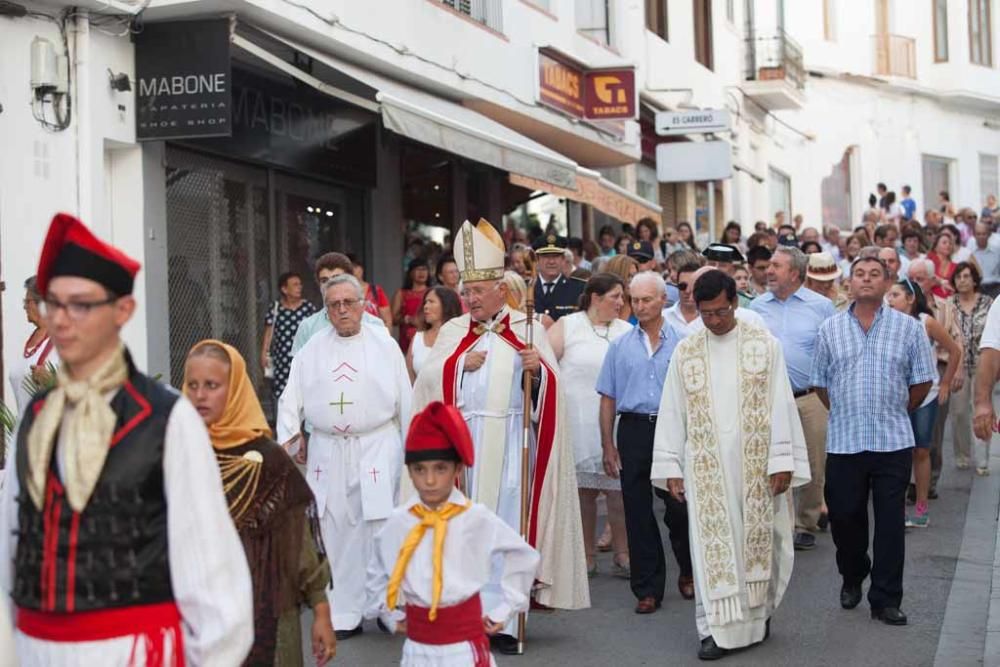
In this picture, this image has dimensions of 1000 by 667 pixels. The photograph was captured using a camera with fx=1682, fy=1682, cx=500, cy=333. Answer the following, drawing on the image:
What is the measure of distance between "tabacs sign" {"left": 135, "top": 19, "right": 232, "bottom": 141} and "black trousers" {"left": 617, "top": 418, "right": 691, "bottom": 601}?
17.4 ft

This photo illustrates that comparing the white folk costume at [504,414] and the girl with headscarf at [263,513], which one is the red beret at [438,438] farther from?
the white folk costume at [504,414]

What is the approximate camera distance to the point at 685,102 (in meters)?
29.1

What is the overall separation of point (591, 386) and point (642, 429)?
1.32 metres

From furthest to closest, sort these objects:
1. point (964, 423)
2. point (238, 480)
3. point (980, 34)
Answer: point (980, 34), point (964, 423), point (238, 480)

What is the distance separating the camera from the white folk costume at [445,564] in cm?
573

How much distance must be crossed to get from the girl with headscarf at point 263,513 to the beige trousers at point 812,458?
5.98 meters

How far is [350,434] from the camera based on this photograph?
28.4 feet

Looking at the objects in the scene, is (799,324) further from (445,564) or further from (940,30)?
(940,30)

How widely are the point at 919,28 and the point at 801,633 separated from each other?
3833 cm

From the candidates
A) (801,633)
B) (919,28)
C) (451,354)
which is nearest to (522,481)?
(451,354)

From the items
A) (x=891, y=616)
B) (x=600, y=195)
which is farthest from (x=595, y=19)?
(x=891, y=616)

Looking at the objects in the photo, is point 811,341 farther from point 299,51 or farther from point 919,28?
point 919,28

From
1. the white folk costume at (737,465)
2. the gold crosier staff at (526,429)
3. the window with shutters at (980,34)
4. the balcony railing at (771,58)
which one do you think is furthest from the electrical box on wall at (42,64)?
the window with shutters at (980,34)

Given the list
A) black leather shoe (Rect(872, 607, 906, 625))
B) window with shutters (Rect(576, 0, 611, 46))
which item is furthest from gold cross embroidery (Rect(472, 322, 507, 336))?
window with shutters (Rect(576, 0, 611, 46))
